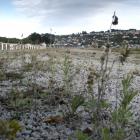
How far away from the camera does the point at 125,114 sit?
5664 millimetres

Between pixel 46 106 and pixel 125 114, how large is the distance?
2.55 m

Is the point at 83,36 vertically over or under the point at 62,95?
over

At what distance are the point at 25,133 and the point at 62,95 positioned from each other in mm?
2750

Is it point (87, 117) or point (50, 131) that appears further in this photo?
point (87, 117)

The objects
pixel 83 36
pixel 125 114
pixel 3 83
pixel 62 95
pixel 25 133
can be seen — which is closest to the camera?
pixel 125 114

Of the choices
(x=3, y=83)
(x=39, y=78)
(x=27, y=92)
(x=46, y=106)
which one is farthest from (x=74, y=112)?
(x=39, y=78)

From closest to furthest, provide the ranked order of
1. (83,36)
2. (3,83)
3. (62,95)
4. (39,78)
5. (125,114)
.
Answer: (125,114) → (62,95) → (3,83) → (83,36) → (39,78)

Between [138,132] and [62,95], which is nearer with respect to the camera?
[138,132]

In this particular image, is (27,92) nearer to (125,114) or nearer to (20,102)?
(20,102)

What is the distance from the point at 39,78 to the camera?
12.2 meters

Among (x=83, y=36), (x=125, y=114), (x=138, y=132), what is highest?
(x=83, y=36)

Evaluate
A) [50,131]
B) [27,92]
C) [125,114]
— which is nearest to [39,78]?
[27,92]

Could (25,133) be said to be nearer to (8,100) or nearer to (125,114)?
(125,114)

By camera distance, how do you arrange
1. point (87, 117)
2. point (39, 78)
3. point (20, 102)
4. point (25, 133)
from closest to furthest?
point (25, 133), point (87, 117), point (20, 102), point (39, 78)
